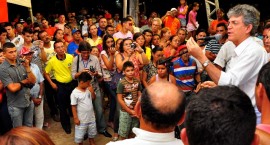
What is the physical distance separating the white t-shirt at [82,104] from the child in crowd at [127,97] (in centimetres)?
51

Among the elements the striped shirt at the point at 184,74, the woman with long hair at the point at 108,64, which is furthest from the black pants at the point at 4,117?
the striped shirt at the point at 184,74

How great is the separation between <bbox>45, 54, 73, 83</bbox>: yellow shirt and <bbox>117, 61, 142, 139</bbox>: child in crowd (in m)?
1.22

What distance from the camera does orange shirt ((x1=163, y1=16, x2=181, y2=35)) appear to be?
8601mm

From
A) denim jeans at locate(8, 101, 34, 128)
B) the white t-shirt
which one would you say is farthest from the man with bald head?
denim jeans at locate(8, 101, 34, 128)

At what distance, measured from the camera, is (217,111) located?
49.2 inches

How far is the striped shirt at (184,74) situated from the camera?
4.87 metres

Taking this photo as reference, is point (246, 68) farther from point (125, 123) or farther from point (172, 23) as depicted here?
point (172, 23)

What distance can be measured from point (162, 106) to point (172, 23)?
716cm

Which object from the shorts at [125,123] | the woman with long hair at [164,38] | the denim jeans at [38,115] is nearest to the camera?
the shorts at [125,123]

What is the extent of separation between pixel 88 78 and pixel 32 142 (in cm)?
336

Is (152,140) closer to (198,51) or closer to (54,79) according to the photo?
(198,51)

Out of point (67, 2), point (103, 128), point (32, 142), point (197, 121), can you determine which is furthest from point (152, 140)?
point (67, 2)

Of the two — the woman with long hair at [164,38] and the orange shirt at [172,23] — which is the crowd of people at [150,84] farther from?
the orange shirt at [172,23]

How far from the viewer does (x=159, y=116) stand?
1.76 meters
